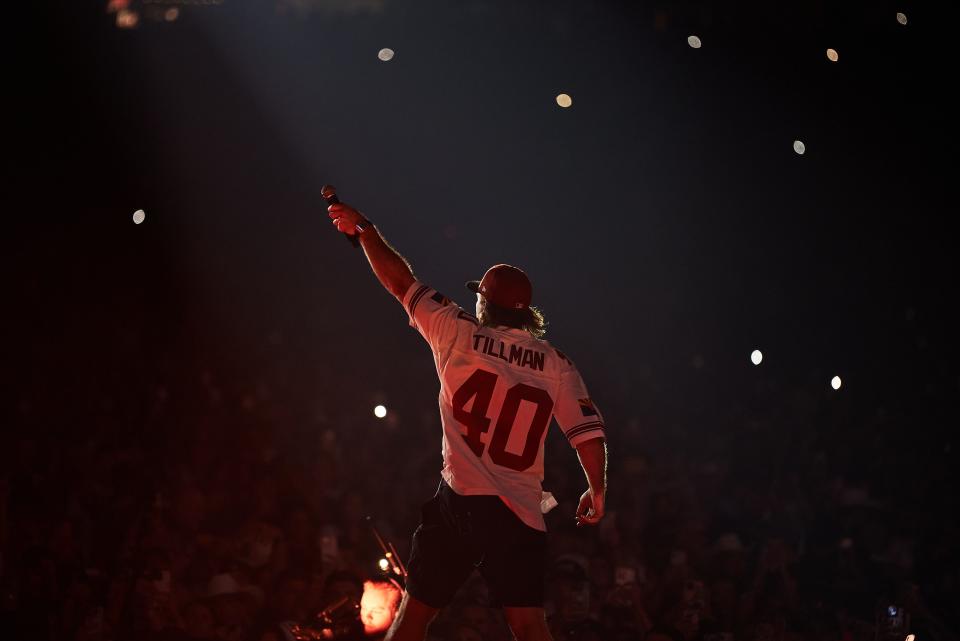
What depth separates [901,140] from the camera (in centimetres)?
1016

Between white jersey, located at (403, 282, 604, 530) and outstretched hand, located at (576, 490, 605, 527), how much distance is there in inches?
8.3

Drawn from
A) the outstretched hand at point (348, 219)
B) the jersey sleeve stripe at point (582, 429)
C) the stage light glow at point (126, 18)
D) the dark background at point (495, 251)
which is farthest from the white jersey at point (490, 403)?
the stage light glow at point (126, 18)

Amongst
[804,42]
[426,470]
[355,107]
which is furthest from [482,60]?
[426,470]

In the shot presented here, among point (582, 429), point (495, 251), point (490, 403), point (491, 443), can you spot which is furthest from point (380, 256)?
point (495, 251)

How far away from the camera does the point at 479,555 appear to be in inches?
136

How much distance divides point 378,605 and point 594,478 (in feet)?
6.74

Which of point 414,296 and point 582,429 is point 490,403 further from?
point 414,296

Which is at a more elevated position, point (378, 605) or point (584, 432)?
point (584, 432)

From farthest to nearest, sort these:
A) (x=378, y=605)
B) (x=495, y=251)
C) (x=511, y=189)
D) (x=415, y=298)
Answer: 1. (x=495, y=251)
2. (x=511, y=189)
3. (x=378, y=605)
4. (x=415, y=298)

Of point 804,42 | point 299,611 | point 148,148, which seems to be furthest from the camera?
point 148,148

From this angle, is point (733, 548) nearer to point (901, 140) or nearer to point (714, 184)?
point (714, 184)

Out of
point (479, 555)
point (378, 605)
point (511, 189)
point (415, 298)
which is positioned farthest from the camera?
point (511, 189)

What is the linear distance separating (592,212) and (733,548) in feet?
13.7

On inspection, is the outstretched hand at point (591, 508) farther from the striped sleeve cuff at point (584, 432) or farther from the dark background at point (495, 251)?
the dark background at point (495, 251)
